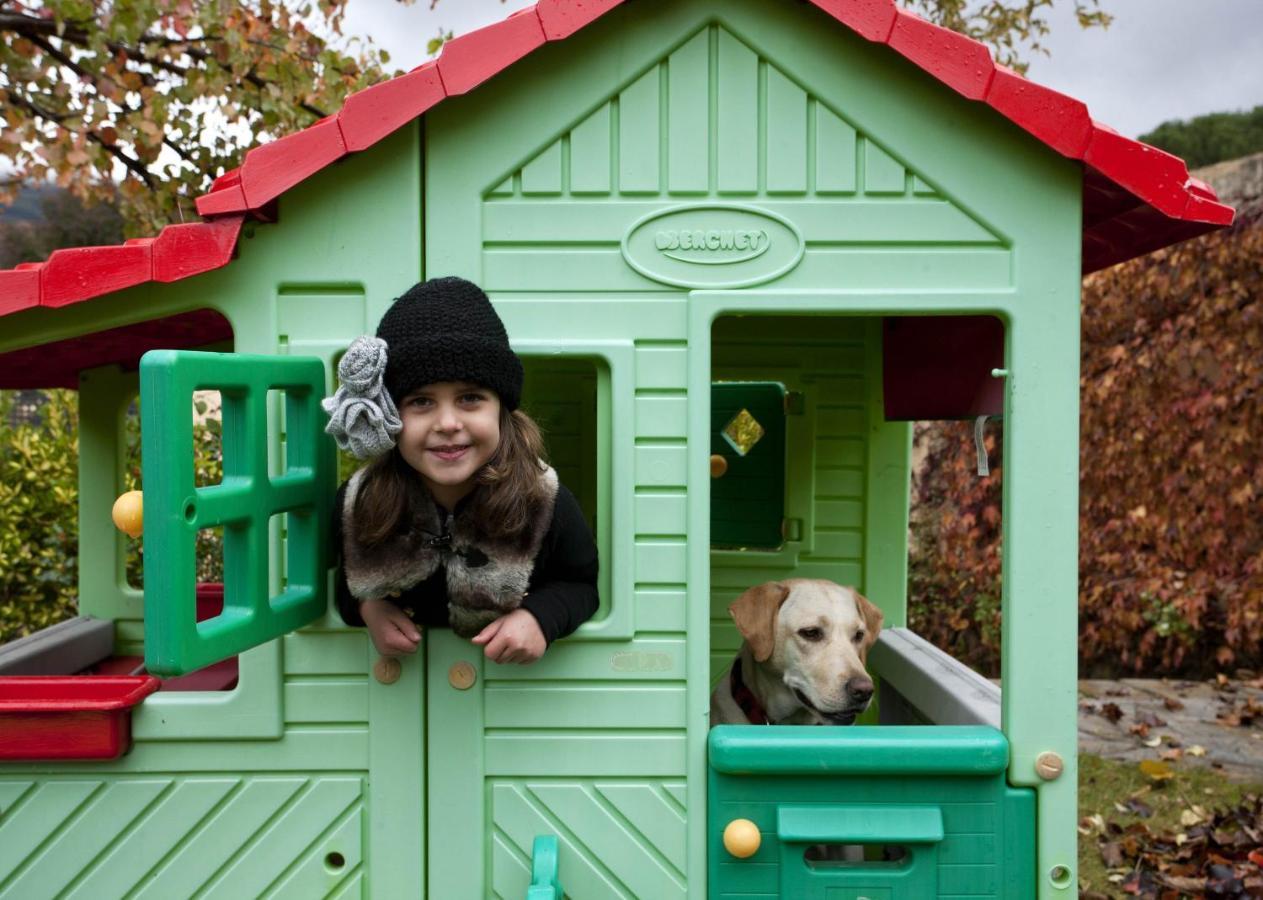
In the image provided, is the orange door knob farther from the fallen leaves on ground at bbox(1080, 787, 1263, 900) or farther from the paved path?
the paved path

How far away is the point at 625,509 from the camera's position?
8.17ft

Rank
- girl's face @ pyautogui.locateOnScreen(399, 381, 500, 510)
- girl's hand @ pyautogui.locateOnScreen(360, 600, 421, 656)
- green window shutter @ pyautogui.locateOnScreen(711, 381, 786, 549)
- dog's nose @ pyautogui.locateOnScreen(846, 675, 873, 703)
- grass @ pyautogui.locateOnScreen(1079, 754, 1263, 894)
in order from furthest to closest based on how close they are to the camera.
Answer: grass @ pyautogui.locateOnScreen(1079, 754, 1263, 894) < green window shutter @ pyautogui.locateOnScreen(711, 381, 786, 549) < dog's nose @ pyautogui.locateOnScreen(846, 675, 873, 703) < girl's hand @ pyautogui.locateOnScreen(360, 600, 421, 656) < girl's face @ pyautogui.locateOnScreen(399, 381, 500, 510)

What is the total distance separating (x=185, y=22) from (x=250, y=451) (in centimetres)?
420

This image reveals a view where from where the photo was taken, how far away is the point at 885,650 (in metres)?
3.64

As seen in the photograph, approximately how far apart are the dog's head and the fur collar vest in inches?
36.2

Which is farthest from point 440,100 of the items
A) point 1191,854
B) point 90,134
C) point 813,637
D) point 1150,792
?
point 1150,792

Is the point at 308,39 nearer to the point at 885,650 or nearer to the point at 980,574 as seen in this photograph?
the point at 885,650

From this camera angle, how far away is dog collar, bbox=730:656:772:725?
312 cm

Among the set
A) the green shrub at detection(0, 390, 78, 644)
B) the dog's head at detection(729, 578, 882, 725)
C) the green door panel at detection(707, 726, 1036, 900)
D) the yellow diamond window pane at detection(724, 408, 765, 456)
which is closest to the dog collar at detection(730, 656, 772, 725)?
the dog's head at detection(729, 578, 882, 725)

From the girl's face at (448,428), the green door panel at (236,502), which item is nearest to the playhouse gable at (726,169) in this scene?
the girl's face at (448,428)

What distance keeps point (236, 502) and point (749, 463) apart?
8.02 feet

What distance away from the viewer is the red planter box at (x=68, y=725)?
7.91 ft

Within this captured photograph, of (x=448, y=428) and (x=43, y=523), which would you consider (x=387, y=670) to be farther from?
(x=43, y=523)

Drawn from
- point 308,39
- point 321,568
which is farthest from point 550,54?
point 308,39
